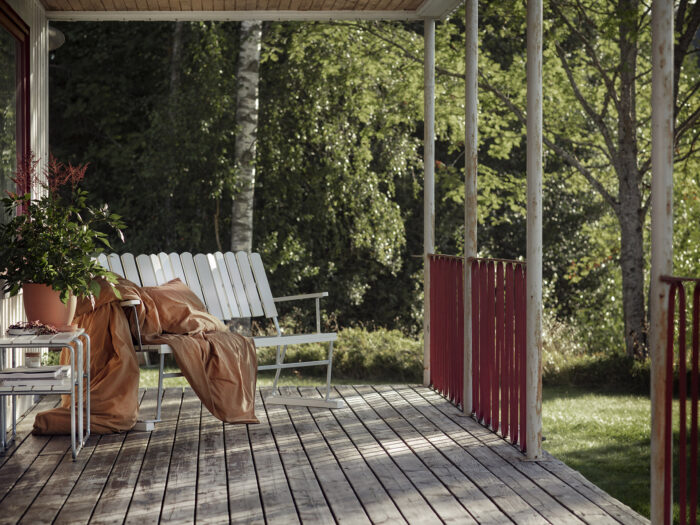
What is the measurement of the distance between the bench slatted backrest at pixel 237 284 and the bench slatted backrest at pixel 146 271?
1.76ft

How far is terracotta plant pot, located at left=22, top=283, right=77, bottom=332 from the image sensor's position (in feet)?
13.8

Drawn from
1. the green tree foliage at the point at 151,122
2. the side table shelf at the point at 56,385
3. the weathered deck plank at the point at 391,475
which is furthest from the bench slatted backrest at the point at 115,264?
the green tree foliage at the point at 151,122

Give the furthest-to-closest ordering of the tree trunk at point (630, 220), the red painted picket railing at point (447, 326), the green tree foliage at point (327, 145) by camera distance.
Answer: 1. the green tree foliage at point (327, 145)
2. the tree trunk at point (630, 220)
3. the red painted picket railing at point (447, 326)

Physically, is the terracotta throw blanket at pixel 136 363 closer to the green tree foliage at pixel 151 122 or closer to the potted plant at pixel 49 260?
the potted plant at pixel 49 260

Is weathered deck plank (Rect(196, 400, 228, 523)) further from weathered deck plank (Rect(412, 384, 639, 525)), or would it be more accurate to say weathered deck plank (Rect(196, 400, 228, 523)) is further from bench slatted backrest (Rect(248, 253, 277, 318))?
weathered deck plank (Rect(412, 384, 639, 525))

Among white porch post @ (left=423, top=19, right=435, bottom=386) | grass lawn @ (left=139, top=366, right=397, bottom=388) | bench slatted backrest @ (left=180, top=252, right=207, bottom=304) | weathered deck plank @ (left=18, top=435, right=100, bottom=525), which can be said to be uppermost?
white porch post @ (left=423, top=19, right=435, bottom=386)

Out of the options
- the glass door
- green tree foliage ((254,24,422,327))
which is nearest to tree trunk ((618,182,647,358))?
green tree foliage ((254,24,422,327))

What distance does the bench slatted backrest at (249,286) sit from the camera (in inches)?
223

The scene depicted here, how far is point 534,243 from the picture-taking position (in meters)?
3.85

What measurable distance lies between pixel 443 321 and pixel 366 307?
6120mm

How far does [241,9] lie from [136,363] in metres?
2.55

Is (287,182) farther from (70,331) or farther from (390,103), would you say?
(70,331)

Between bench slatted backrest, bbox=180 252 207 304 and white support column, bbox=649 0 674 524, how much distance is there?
336cm

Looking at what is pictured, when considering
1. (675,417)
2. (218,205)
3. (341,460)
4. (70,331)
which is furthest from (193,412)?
(675,417)
